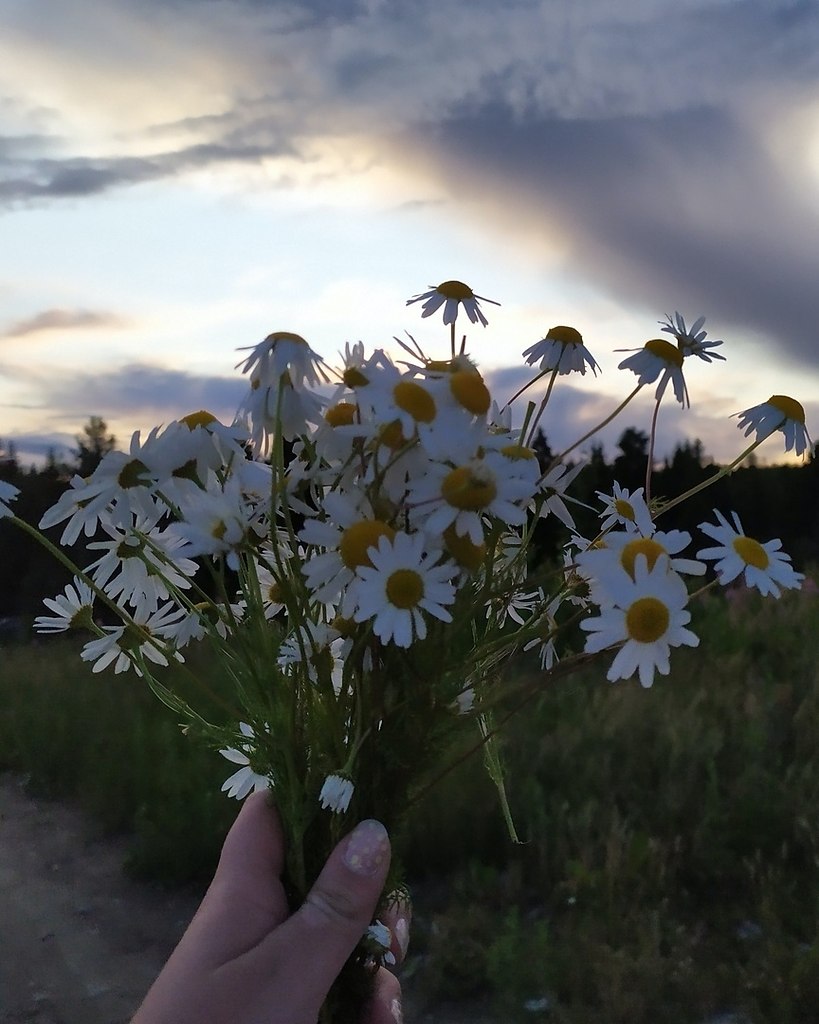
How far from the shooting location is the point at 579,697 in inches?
143

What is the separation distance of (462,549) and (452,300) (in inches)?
13.7

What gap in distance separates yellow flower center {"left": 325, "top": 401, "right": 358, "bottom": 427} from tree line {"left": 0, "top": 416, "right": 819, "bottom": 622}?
263 centimetres

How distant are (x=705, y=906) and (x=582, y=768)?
0.61m

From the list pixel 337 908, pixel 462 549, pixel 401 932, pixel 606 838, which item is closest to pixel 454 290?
pixel 462 549

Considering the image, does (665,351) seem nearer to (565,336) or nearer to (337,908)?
(565,336)

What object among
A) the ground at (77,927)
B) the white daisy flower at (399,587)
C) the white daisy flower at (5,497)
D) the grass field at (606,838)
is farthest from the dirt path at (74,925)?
the white daisy flower at (399,587)

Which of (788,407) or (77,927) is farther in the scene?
(77,927)

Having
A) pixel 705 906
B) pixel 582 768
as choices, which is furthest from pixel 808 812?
pixel 582 768

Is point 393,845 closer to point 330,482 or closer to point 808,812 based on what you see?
point 330,482

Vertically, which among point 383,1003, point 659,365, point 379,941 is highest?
point 659,365

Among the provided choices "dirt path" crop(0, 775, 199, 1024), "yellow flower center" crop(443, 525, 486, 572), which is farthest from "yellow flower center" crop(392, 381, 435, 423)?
"dirt path" crop(0, 775, 199, 1024)

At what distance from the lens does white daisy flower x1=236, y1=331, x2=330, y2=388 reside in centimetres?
91

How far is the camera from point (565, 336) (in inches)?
42.5

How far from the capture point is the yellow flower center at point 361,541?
0.87 m
